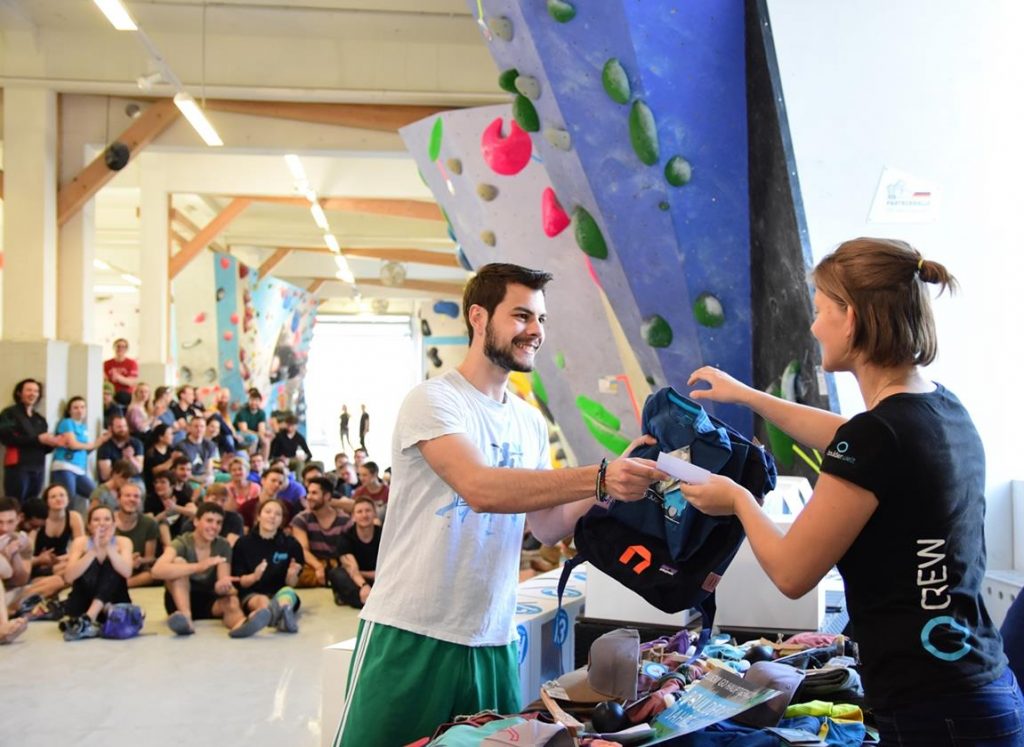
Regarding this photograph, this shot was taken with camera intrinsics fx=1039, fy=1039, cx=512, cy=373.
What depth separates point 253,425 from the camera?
15.5 m

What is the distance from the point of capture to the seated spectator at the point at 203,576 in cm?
702

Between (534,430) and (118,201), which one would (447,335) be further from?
(534,430)

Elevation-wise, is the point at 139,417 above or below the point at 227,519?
above

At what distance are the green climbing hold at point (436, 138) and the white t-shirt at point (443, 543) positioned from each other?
5.07 m

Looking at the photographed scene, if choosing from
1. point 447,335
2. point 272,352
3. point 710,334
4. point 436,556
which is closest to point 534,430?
point 436,556

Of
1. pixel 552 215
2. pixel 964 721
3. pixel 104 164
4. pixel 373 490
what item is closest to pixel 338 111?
pixel 104 164

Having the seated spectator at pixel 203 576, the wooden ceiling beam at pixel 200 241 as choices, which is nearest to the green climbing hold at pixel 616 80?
the seated spectator at pixel 203 576

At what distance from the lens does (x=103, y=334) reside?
2823 centimetres

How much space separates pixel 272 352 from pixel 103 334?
26.3 ft

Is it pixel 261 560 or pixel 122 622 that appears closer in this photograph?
pixel 122 622

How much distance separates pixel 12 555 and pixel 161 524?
55.8 inches

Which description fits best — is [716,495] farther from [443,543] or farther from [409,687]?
[409,687]

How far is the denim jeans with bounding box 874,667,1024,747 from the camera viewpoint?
62.2 inches

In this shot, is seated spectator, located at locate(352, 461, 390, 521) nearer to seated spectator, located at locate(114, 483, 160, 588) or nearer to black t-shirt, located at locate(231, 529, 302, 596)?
black t-shirt, located at locate(231, 529, 302, 596)
